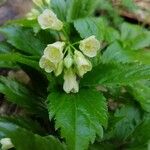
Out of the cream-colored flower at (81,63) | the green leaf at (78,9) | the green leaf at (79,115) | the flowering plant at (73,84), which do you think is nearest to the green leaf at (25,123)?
the flowering plant at (73,84)

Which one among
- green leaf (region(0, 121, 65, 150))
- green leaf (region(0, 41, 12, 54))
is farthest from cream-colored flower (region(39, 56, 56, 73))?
green leaf (region(0, 41, 12, 54))

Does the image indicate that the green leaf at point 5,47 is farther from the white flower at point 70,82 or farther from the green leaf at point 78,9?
the white flower at point 70,82

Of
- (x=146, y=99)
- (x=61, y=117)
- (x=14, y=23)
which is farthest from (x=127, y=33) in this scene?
(x=61, y=117)

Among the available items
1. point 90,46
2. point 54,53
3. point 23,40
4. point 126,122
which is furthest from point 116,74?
point 23,40

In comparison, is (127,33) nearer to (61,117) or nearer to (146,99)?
(146,99)

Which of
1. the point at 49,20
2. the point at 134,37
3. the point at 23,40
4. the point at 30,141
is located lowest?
the point at 134,37

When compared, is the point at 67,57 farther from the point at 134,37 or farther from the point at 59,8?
the point at 134,37

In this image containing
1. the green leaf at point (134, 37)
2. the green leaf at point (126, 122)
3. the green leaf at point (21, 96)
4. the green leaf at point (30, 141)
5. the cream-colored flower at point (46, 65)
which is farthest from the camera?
the green leaf at point (134, 37)
